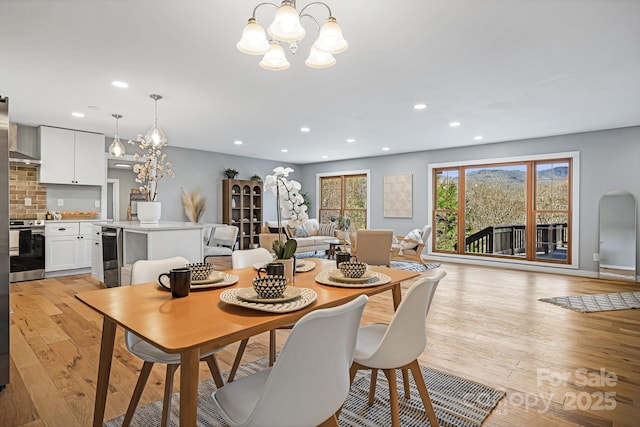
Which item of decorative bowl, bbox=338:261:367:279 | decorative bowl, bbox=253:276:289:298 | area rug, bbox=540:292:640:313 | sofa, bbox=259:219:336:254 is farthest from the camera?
sofa, bbox=259:219:336:254

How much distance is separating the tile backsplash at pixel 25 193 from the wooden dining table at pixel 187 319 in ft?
18.4

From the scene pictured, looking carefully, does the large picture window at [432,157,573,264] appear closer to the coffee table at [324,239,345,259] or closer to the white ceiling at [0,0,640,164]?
the white ceiling at [0,0,640,164]

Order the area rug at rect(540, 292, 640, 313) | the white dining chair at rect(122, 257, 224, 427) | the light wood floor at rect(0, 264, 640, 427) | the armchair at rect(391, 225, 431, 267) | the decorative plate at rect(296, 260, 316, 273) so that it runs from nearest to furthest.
Answer: 1. the white dining chair at rect(122, 257, 224, 427)
2. the light wood floor at rect(0, 264, 640, 427)
3. the decorative plate at rect(296, 260, 316, 273)
4. the area rug at rect(540, 292, 640, 313)
5. the armchair at rect(391, 225, 431, 267)

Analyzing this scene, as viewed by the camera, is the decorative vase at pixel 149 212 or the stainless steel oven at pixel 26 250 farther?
the stainless steel oven at pixel 26 250

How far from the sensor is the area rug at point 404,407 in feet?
6.17

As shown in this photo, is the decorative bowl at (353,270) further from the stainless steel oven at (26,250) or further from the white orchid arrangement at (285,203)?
the stainless steel oven at (26,250)

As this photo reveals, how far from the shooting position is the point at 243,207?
29.1 feet

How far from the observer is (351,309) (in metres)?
1.07

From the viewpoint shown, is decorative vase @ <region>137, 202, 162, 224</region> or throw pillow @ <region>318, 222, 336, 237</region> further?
throw pillow @ <region>318, 222, 336, 237</region>

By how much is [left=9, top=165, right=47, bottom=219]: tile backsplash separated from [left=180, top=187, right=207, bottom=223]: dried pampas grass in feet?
8.08

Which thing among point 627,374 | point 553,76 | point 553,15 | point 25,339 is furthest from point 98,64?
point 627,374

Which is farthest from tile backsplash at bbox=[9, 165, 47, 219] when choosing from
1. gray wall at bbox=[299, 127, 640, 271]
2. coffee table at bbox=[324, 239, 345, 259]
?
gray wall at bbox=[299, 127, 640, 271]

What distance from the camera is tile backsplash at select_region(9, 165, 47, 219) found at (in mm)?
5668

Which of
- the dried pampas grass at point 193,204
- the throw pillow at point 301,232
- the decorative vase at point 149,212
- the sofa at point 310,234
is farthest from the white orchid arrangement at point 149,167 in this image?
the throw pillow at point 301,232
